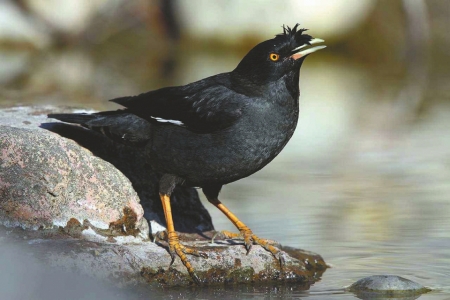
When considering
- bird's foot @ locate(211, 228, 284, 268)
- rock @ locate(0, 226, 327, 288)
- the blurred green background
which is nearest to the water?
the blurred green background

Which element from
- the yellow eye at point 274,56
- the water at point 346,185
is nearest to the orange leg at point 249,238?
the water at point 346,185

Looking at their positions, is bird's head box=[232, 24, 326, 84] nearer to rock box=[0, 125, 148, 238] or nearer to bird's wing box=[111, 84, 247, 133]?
bird's wing box=[111, 84, 247, 133]

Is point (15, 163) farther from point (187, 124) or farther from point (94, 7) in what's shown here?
point (94, 7)

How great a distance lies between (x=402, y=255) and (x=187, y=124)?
180 centimetres

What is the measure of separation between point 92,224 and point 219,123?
3.61 feet

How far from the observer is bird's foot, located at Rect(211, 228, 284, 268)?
20.7 feet

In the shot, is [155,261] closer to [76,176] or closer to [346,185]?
[76,176]

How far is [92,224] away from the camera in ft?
20.6

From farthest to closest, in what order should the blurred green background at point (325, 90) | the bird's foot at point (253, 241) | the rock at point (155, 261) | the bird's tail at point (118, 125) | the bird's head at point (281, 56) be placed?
the blurred green background at point (325, 90), the bird's tail at point (118, 125), the bird's head at point (281, 56), the bird's foot at point (253, 241), the rock at point (155, 261)

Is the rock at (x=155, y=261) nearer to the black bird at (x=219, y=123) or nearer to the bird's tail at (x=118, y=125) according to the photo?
the black bird at (x=219, y=123)

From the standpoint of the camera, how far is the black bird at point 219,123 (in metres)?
6.21

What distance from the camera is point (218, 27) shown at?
2311 cm

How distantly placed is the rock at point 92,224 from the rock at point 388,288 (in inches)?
18.2

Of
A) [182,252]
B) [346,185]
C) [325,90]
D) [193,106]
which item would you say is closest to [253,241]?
[182,252]
